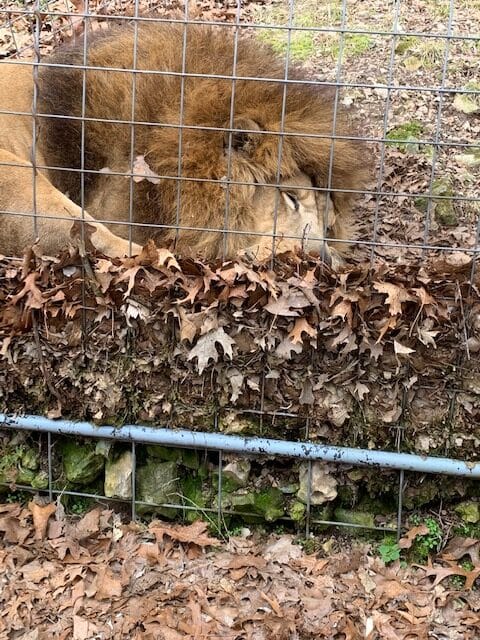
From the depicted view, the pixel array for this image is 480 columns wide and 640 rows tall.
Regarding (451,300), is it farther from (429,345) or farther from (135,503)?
(135,503)

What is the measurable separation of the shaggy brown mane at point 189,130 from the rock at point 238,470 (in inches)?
42.5

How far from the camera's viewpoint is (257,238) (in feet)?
12.5

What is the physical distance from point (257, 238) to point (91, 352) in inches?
40.1

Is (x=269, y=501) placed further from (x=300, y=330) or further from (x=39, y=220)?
(x=39, y=220)

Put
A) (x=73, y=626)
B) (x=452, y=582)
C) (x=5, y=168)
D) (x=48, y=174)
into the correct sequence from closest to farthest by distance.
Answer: (x=73, y=626) → (x=452, y=582) → (x=5, y=168) → (x=48, y=174)

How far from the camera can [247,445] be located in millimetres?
3574

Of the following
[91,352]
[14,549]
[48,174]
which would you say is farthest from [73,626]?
[48,174]

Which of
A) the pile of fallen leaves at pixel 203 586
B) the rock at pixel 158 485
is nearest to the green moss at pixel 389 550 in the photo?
the pile of fallen leaves at pixel 203 586

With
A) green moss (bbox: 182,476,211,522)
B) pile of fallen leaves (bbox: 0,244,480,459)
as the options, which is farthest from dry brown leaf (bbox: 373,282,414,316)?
green moss (bbox: 182,476,211,522)

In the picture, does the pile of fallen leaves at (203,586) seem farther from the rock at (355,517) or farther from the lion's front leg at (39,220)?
the lion's front leg at (39,220)

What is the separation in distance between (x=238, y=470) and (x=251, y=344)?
0.67 metres

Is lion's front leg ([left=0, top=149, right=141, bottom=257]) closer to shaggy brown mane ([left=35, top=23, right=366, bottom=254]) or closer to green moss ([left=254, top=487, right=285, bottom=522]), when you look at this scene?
shaggy brown mane ([left=35, top=23, right=366, bottom=254])

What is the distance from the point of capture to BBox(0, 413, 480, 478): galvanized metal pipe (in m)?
3.47

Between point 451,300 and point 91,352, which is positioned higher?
point 451,300
